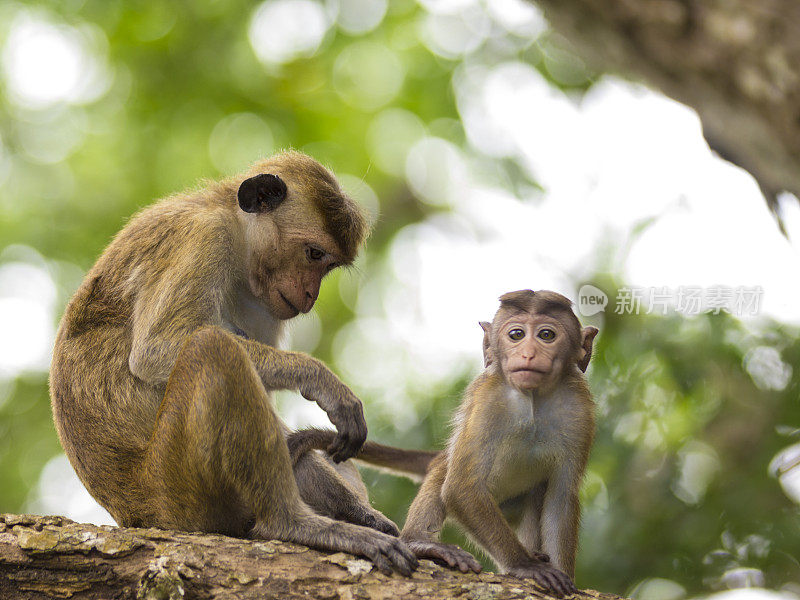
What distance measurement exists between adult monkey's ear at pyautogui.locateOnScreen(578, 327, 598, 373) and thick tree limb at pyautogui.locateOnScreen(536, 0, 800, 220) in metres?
4.36

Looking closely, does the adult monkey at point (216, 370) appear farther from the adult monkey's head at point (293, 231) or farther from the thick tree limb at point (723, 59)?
the thick tree limb at point (723, 59)

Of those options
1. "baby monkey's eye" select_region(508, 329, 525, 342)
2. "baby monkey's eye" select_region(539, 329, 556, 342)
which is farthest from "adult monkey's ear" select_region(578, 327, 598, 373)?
"baby monkey's eye" select_region(508, 329, 525, 342)

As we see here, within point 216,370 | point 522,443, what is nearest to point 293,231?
point 216,370

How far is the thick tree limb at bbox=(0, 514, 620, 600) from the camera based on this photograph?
15.2 feet

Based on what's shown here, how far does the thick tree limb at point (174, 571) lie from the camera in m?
4.64

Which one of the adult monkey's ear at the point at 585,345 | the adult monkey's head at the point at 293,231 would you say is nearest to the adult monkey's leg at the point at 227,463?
the adult monkey's head at the point at 293,231

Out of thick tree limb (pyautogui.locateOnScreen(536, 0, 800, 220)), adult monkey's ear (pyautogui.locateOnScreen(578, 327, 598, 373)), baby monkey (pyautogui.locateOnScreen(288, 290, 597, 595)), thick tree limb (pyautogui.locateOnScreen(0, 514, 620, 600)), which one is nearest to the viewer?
thick tree limb (pyautogui.locateOnScreen(536, 0, 800, 220))

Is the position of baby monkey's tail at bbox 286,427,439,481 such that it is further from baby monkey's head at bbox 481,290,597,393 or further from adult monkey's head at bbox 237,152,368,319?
adult monkey's head at bbox 237,152,368,319

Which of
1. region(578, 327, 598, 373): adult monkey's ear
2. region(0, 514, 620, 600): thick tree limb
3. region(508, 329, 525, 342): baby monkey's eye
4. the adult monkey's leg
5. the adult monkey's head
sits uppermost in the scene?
the adult monkey's head

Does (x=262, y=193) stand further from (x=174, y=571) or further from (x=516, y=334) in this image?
(x=174, y=571)

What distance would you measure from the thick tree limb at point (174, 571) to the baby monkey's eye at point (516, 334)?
1886 mm

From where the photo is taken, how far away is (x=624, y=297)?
1048 centimetres

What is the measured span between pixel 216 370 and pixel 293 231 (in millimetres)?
1745

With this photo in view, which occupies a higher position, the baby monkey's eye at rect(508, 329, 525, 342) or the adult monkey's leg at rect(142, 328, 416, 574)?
the baby monkey's eye at rect(508, 329, 525, 342)
